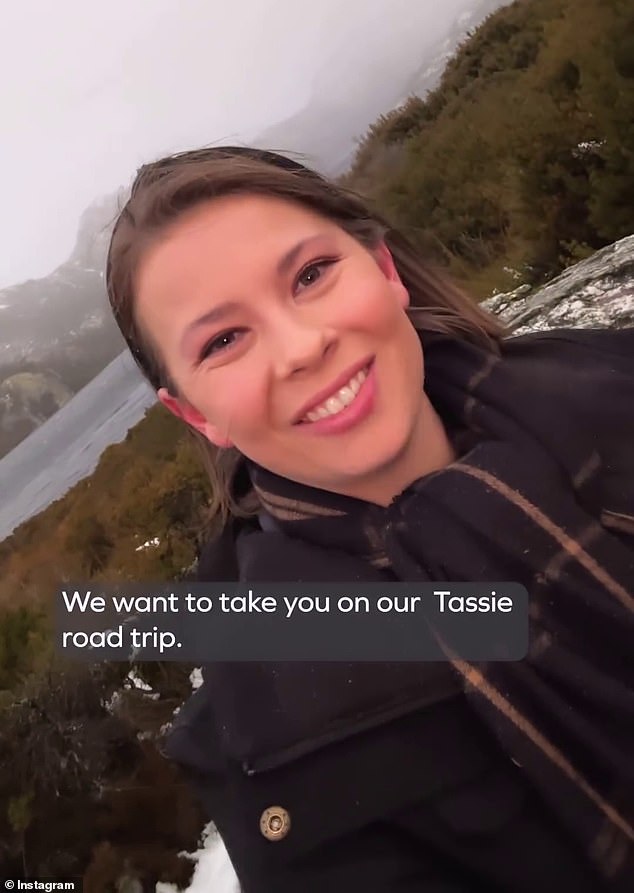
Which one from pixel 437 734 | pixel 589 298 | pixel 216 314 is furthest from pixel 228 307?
pixel 589 298

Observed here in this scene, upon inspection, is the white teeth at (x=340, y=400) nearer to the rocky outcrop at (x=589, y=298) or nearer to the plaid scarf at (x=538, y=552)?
the plaid scarf at (x=538, y=552)

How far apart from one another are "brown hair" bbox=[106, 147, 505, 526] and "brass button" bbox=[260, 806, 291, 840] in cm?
28

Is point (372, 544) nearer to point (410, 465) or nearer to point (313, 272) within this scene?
point (410, 465)

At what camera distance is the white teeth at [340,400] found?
495mm

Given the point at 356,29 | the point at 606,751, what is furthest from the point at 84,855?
the point at 356,29

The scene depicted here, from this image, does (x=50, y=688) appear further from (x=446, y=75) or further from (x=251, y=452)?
(x=446, y=75)

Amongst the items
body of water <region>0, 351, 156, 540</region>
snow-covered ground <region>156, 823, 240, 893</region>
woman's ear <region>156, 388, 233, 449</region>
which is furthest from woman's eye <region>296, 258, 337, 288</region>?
snow-covered ground <region>156, 823, 240, 893</region>

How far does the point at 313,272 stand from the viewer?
52cm

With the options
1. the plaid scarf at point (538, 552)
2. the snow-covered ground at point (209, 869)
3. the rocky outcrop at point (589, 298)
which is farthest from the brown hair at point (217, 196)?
the snow-covered ground at point (209, 869)

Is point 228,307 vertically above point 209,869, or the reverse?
point 228,307

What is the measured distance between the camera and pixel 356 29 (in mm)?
1555

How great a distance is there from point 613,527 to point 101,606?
54cm

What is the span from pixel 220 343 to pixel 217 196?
0.13 m

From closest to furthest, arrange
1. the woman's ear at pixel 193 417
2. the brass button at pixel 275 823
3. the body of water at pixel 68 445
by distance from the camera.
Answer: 1. the brass button at pixel 275 823
2. the woman's ear at pixel 193 417
3. the body of water at pixel 68 445
